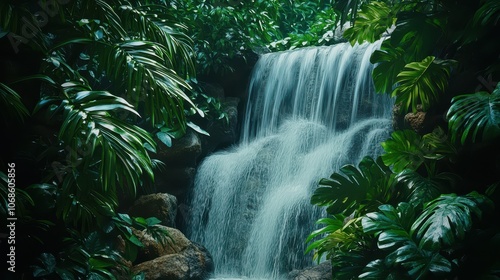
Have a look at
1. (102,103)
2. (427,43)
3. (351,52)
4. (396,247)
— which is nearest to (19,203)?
(102,103)

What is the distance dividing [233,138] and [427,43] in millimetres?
4526

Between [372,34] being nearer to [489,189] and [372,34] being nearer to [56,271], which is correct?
[489,189]

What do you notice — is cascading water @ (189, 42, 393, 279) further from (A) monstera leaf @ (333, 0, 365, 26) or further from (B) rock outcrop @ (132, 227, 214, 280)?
(A) monstera leaf @ (333, 0, 365, 26)

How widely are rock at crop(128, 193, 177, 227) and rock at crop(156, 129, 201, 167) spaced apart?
79cm

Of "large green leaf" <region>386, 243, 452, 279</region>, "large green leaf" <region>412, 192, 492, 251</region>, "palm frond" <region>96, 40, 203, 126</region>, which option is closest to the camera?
"large green leaf" <region>412, 192, 492, 251</region>

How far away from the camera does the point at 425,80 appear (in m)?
4.30

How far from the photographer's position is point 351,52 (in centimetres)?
812

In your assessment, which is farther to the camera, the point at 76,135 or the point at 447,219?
the point at 76,135

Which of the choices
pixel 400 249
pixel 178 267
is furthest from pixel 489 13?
pixel 178 267

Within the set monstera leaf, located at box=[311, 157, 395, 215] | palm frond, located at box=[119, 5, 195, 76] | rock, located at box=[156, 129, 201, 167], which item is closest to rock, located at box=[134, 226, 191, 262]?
rock, located at box=[156, 129, 201, 167]

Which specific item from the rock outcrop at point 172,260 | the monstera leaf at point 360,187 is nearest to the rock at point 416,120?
the monstera leaf at point 360,187

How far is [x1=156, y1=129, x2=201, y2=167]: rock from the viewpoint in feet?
23.3

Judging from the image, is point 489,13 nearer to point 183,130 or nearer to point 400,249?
point 400,249

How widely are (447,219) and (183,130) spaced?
212 centimetres
